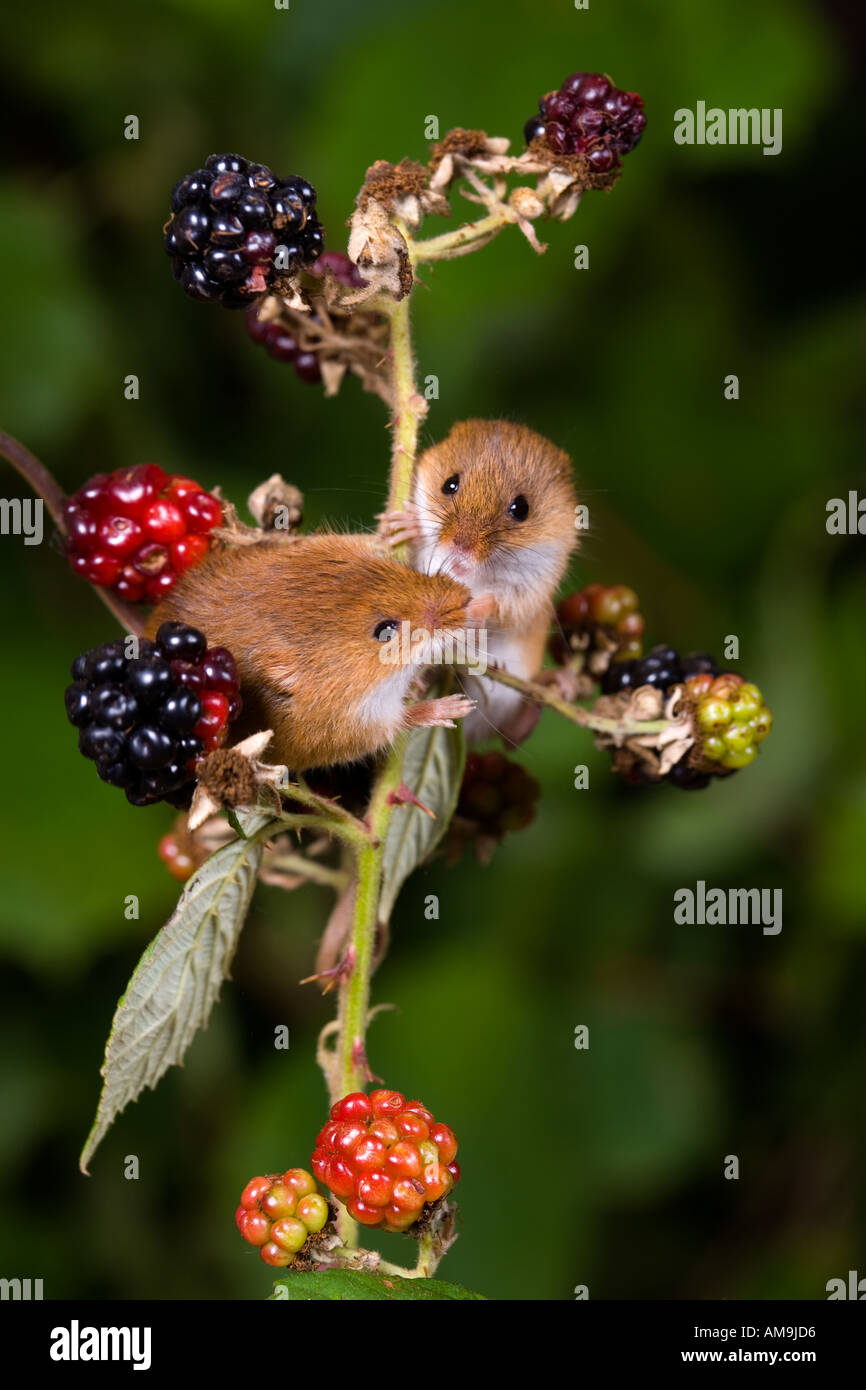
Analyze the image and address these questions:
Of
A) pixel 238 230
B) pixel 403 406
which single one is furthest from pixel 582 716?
pixel 238 230

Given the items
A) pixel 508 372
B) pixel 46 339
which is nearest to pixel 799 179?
pixel 508 372

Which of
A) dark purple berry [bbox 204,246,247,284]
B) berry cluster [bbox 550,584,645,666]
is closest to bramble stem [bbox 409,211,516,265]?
dark purple berry [bbox 204,246,247,284]

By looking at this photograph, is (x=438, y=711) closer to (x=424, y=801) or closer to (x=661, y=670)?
(x=424, y=801)

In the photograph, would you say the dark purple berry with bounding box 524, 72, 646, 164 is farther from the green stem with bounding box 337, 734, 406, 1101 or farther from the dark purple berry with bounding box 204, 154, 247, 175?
the green stem with bounding box 337, 734, 406, 1101

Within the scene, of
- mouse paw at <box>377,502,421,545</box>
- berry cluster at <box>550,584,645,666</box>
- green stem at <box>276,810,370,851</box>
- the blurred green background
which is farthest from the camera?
the blurred green background

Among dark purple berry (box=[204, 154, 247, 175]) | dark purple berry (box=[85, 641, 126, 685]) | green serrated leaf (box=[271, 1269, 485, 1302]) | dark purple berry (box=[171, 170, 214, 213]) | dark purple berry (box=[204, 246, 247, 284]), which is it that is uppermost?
dark purple berry (box=[204, 154, 247, 175])

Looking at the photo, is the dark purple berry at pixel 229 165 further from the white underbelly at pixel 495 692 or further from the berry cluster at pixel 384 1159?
the berry cluster at pixel 384 1159

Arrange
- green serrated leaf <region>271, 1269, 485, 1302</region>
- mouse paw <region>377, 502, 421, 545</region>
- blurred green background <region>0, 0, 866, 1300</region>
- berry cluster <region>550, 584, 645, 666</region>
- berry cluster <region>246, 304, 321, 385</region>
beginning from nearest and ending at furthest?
green serrated leaf <region>271, 1269, 485, 1302</region> < mouse paw <region>377, 502, 421, 545</region> < berry cluster <region>246, 304, 321, 385</region> < berry cluster <region>550, 584, 645, 666</region> < blurred green background <region>0, 0, 866, 1300</region>

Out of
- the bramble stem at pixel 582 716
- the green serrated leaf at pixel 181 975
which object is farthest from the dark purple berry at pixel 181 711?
the bramble stem at pixel 582 716
